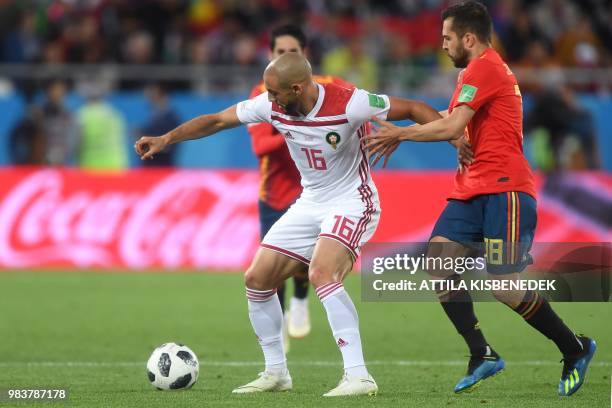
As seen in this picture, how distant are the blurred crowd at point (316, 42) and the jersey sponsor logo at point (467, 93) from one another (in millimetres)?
11270

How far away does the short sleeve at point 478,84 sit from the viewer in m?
7.11

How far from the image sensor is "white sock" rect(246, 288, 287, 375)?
7.41 meters

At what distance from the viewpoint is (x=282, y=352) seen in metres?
7.45

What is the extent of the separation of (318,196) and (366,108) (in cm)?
66

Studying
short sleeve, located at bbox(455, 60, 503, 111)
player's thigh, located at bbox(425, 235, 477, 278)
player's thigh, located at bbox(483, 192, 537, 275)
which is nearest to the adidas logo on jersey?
player's thigh, located at bbox(425, 235, 477, 278)

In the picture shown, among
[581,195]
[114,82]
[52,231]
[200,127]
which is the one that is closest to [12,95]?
[114,82]

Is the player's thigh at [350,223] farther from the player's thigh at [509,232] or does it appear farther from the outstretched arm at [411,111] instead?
the player's thigh at [509,232]

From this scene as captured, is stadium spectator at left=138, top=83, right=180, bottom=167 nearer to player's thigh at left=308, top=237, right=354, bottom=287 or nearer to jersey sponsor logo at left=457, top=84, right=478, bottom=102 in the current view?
player's thigh at left=308, top=237, right=354, bottom=287

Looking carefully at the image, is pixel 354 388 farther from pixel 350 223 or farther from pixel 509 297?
pixel 509 297

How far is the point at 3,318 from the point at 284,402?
581 cm

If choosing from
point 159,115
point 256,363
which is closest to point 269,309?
point 256,363

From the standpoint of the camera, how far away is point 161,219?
16.1 m

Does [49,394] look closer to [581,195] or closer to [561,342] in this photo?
[561,342]

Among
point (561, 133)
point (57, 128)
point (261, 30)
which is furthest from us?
point (261, 30)
